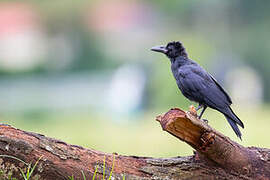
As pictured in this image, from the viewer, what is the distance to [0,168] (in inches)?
179

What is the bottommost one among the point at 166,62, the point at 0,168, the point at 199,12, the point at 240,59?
the point at 0,168

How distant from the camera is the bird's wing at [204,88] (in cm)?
611

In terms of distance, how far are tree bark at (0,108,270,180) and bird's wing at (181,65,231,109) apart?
1.21 m

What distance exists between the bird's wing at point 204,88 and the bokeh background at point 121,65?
366 centimetres

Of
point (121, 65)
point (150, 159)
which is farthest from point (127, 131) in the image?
point (121, 65)

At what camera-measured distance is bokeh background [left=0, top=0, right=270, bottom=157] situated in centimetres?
1458

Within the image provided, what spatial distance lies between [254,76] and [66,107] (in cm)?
731

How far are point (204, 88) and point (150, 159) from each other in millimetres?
1558

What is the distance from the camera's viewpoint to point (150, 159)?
16.1 feet

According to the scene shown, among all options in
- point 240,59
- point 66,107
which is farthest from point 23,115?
point 240,59

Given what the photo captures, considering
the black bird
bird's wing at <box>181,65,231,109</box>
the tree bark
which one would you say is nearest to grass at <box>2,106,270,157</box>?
the black bird

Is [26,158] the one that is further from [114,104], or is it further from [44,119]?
[114,104]

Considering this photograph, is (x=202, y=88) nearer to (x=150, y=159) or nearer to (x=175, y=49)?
(x=175, y=49)

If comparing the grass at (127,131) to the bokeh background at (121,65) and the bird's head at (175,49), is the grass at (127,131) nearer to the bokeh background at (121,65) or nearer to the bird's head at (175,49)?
the bokeh background at (121,65)
